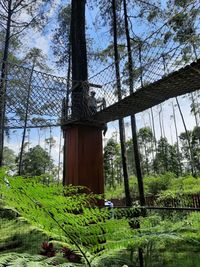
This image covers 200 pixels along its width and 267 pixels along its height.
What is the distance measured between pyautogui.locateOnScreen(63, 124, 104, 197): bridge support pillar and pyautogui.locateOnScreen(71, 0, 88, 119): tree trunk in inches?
7.4

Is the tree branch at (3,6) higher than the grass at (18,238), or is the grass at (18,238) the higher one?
the tree branch at (3,6)

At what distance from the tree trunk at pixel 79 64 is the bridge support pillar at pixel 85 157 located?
187 mm

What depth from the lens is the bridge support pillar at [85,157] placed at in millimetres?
2807

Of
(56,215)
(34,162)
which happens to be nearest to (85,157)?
(56,215)

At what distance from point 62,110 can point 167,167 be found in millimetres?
15896

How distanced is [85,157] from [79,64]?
112 cm

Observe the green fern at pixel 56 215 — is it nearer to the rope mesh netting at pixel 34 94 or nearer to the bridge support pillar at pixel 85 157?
the bridge support pillar at pixel 85 157

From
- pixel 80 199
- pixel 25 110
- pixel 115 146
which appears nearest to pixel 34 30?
pixel 25 110

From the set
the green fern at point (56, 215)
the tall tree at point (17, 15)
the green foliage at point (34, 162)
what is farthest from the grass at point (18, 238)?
the green foliage at point (34, 162)

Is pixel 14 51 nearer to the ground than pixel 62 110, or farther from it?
farther from it

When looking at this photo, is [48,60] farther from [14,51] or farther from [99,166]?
[99,166]

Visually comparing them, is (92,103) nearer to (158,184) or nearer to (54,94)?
(54,94)

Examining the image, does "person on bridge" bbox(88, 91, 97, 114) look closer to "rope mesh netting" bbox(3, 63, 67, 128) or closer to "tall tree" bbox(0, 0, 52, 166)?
"rope mesh netting" bbox(3, 63, 67, 128)

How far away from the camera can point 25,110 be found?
291 cm
